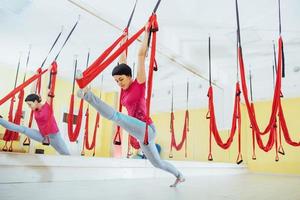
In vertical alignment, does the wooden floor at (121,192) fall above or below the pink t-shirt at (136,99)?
below

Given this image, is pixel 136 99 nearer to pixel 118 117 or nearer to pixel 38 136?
pixel 118 117

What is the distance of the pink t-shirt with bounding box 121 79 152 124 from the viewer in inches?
93.4

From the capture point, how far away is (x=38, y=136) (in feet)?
12.8

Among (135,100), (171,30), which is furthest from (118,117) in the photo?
(171,30)

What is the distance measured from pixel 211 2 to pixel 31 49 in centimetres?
348

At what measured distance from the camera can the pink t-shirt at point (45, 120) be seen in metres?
3.88

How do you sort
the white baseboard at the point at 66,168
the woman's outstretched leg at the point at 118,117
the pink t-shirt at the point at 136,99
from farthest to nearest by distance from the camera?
1. the white baseboard at the point at 66,168
2. the pink t-shirt at the point at 136,99
3. the woman's outstretched leg at the point at 118,117

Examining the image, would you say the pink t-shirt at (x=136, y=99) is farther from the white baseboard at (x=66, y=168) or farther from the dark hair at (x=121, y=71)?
the white baseboard at (x=66, y=168)

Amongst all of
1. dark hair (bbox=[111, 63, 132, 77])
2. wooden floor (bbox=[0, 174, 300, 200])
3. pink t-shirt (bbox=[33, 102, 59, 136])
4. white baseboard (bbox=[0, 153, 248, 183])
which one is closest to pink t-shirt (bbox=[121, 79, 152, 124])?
dark hair (bbox=[111, 63, 132, 77])

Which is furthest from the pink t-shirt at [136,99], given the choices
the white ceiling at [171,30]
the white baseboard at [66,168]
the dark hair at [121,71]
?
the white ceiling at [171,30]

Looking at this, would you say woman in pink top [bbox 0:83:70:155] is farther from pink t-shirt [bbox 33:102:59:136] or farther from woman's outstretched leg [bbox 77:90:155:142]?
woman's outstretched leg [bbox 77:90:155:142]

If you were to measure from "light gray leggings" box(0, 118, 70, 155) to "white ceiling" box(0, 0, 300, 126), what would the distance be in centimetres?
132

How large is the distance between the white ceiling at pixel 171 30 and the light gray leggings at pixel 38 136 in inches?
51.9

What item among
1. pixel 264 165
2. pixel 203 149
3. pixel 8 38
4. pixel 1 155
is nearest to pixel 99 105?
pixel 1 155
